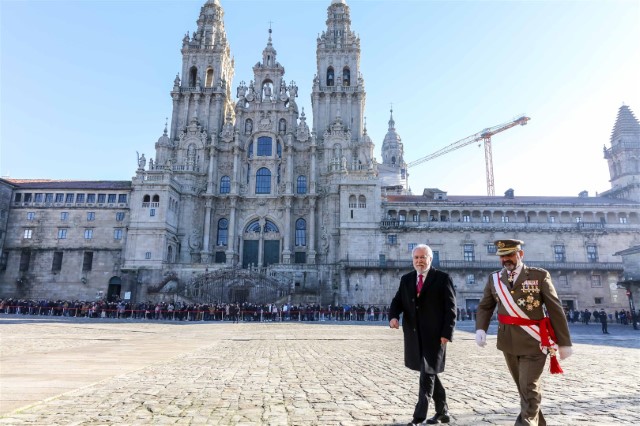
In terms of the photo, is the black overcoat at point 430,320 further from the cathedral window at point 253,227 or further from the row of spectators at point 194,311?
the cathedral window at point 253,227

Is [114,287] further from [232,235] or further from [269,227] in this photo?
[269,227]

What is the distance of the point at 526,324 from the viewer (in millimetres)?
Answer: 4988

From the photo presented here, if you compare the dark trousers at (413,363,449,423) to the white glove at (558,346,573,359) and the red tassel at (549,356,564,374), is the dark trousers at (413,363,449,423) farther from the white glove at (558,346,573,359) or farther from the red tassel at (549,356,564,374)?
the white glove at (558,346,573,359)

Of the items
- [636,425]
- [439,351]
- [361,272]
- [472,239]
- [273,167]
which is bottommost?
[636,425]

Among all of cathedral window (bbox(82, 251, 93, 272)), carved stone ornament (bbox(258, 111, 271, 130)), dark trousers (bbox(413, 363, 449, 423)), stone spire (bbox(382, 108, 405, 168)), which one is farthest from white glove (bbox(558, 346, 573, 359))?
stone spire (bbox(382, 108, 405, 168))

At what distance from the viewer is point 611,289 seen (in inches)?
1816

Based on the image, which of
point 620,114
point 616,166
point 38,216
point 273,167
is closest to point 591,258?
point 616,166

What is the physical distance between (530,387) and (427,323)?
1.32m

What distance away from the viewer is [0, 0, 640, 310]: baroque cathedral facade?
46250 mm

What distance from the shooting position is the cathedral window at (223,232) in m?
54.8

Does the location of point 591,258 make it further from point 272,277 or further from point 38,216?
point 38,216

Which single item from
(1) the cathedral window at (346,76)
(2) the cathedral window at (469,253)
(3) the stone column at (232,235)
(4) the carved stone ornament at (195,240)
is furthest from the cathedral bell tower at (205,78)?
(2) the cathedral window at (469,253)

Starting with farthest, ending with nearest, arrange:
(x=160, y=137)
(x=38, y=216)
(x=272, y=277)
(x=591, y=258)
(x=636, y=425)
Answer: (x=160, y=137) → (x=38, y=216) → (x=591, y=258) → (x=272, y=277) → (x=636, y=425)

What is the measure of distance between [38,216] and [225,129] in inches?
944
